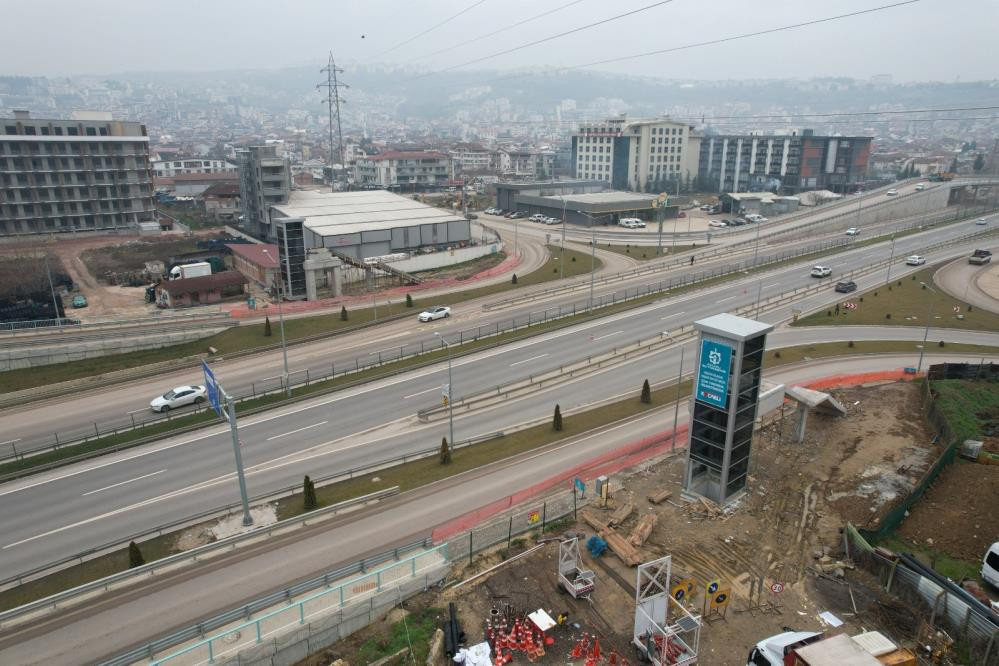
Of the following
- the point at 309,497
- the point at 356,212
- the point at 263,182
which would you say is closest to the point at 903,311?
the point at 309,497

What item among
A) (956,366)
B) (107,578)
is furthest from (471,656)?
(956,366)

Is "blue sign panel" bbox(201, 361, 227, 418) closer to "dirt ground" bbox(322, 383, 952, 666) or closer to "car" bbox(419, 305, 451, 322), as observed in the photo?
"dirt ground" bbox(322, 383, 952, 666)

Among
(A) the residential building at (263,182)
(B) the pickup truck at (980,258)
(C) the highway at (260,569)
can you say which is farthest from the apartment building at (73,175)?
(B) the pickup truck at (980,258)

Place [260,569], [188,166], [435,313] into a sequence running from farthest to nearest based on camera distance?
[188,166], [435,313], [260,569]

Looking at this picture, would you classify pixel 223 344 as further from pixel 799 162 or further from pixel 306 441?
pixel 799 162

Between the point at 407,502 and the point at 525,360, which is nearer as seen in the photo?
the point at 407,502

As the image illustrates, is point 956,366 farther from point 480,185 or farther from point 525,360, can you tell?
point 480,185

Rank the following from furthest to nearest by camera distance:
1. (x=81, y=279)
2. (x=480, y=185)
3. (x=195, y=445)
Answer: (x=480, y=185)
(x=81, y=279)
(x=195, y=445)
